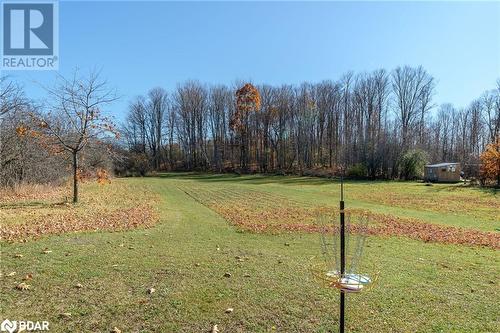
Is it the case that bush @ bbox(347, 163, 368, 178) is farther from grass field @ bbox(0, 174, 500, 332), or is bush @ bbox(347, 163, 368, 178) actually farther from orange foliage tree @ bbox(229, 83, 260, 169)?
grass field @ bbox(0, 174, 500, 332)

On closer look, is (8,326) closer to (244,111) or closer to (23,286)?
(23,286)

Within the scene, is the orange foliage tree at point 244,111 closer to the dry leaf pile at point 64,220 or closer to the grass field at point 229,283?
the dry leaf pile at point 64,220

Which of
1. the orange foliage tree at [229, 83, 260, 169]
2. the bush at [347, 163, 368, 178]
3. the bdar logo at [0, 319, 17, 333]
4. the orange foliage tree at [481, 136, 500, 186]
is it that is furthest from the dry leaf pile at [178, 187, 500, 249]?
the orange foliage tree at [229, 83, 260, 169]

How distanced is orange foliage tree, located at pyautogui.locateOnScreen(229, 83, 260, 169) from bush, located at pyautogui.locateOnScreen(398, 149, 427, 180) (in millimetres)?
25093

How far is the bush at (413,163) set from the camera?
145ft

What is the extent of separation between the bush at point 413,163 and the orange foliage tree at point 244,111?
82.3ft

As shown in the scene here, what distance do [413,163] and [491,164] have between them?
36.3ft

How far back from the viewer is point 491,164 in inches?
1318

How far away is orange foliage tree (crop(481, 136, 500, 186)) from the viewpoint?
109ft

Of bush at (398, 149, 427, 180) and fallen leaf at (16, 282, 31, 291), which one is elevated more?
bush at (398, 149, 427, 180)

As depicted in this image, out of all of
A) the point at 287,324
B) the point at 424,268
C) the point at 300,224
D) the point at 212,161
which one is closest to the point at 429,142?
the point at 212,161

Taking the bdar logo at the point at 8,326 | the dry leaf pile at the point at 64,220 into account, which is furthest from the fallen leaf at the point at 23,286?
A: the dry leaf pile at the point at 64,220

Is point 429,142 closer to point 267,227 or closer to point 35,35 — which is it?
point 267,227

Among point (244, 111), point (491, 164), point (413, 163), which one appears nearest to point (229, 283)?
point (491, 164)
